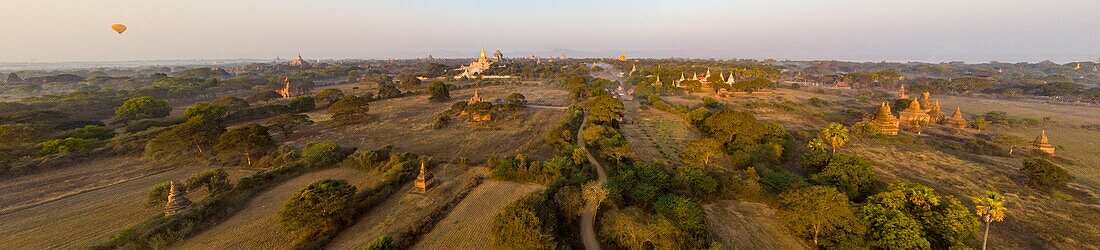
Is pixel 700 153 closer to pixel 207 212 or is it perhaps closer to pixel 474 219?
pixel 474 219

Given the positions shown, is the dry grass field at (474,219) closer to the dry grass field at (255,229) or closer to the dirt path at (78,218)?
the dry grass field at (255,229)

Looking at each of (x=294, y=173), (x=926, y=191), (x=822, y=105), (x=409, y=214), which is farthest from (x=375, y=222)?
(x=822, y=105)

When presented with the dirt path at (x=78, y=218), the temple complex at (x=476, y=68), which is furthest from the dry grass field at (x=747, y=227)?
the temple complex at (x=476, y=68)

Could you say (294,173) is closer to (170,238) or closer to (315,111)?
(170,238)

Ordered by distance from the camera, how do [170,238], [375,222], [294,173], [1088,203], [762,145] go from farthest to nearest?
[762,145]
[294,173]
[1088,203]
[375,222]
[170,238]

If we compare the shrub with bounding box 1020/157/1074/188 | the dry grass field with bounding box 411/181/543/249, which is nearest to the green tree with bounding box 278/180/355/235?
the dry grass field with bounding box 411/181/543/249
